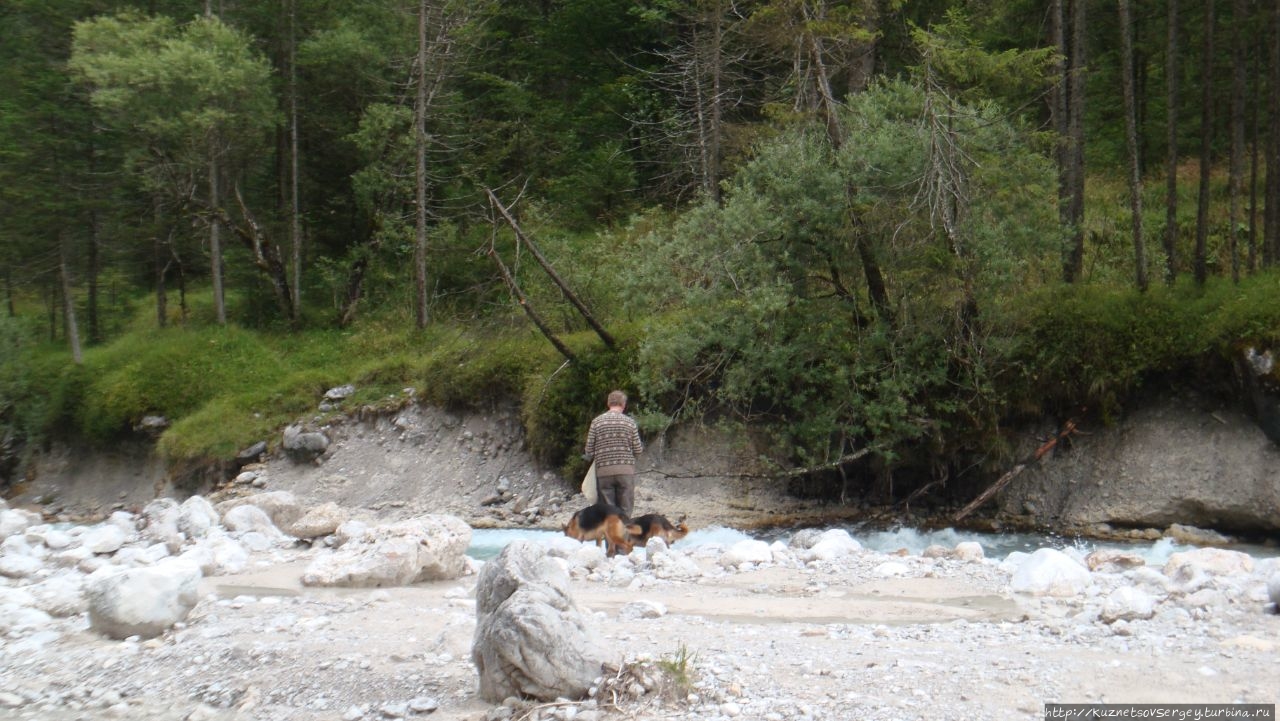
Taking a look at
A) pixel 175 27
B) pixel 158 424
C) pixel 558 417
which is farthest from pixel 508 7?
pixel 558 417

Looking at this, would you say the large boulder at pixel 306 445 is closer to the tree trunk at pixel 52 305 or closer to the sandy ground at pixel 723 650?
the sandy ground at pixel 723 650

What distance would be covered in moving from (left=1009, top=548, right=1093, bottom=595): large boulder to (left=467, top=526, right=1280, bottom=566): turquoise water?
3808 mm

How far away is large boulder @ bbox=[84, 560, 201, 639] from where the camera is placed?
331 inches

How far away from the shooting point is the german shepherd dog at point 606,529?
12320 mm

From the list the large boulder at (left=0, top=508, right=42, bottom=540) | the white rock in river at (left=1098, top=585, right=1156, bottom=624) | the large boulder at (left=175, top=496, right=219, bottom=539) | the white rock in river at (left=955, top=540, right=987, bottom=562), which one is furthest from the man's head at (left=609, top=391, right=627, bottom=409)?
the large boulder at (left=0, top=508, right=42, bottom=540)

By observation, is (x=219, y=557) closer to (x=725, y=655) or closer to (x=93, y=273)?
(x=725, y=655)

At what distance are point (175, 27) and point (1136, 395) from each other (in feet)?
85.2

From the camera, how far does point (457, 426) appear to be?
72.7ft

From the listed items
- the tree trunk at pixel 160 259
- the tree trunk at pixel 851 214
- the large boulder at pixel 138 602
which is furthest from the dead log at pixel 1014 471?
the tree trunk at pixel 160 259

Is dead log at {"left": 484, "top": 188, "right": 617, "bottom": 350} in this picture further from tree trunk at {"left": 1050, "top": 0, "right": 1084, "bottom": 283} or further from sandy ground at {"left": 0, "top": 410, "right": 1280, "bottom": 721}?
tree trunk at {"left": 1050, "top": 0, "right": 1084, "bottom": 283}

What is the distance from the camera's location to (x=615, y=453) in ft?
43.9

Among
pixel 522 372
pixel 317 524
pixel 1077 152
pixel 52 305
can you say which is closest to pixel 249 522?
pixel 317 524

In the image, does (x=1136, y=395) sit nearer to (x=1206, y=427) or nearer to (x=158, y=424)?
(x=1206, y=427)

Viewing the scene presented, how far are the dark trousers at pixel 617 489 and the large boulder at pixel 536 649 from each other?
6.89 m
